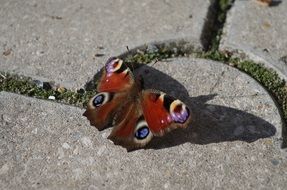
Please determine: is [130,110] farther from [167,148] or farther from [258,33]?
[258,33]

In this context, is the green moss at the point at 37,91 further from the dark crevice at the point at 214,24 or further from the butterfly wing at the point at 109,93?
the dark crevice at the point at 214,24

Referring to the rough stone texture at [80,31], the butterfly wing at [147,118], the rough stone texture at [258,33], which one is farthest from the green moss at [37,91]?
the rough stone texture at [258,33]

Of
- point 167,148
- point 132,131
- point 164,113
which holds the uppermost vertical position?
point 164,113

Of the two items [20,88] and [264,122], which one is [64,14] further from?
[264,122]

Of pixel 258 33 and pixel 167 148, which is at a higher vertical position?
pixel 258 33

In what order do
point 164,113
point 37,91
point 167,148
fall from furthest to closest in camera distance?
point 37,91 < point 167,148 < point 164,113

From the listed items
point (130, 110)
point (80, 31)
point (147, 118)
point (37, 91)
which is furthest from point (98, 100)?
point (80, 31)

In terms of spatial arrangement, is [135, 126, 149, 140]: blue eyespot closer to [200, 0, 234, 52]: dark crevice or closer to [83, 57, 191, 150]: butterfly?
[83, 57, 191, 150]: butterfly

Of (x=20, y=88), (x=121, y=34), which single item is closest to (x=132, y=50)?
(x=121, y=34)
